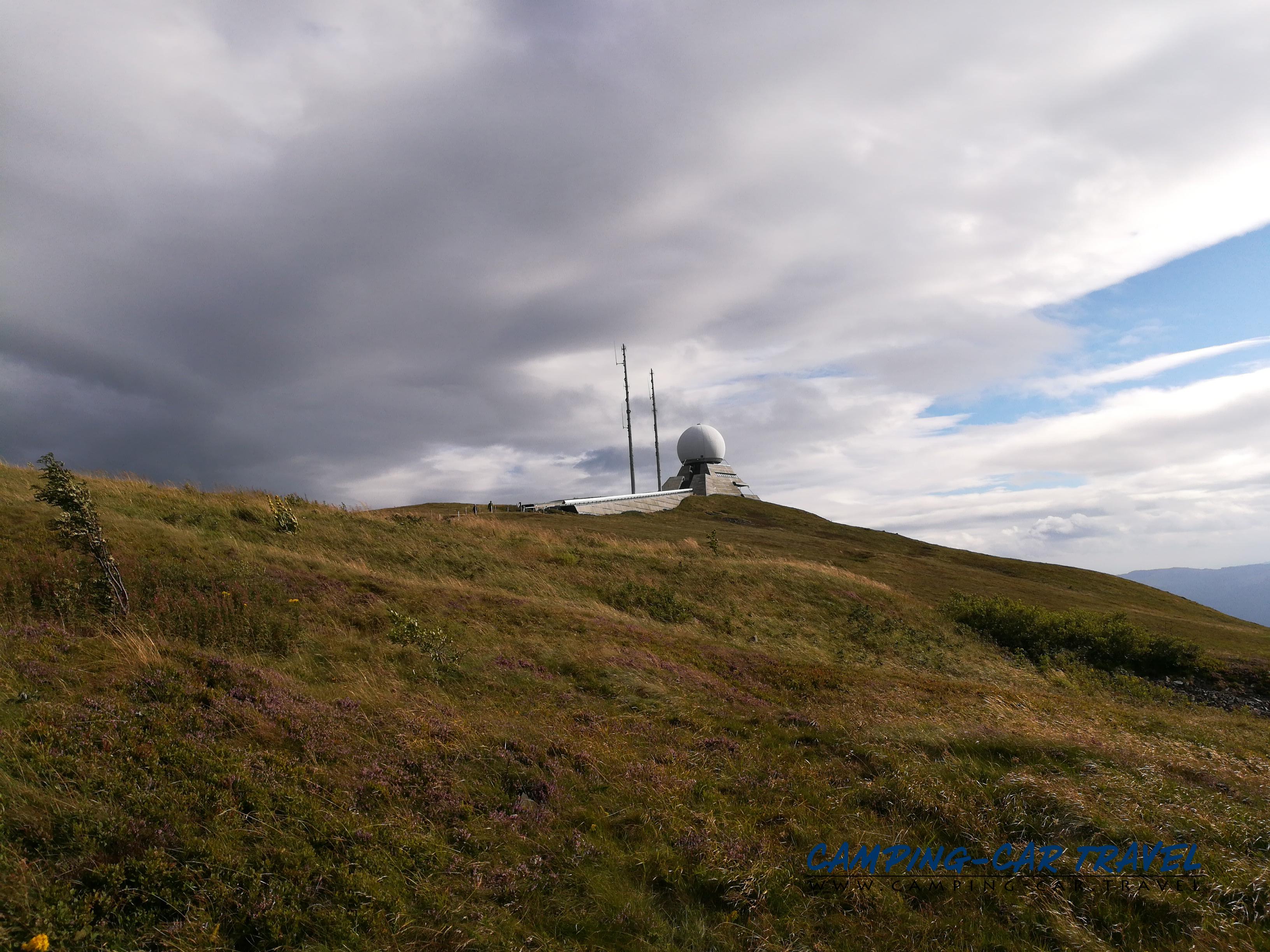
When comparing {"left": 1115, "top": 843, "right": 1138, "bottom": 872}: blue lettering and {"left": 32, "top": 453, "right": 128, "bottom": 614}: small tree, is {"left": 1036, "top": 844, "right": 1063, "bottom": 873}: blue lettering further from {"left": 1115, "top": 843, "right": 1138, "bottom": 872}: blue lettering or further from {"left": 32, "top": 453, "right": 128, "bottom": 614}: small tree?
{"left": 32, "top": 453, "right": 128, "bottom": 614}: small tree

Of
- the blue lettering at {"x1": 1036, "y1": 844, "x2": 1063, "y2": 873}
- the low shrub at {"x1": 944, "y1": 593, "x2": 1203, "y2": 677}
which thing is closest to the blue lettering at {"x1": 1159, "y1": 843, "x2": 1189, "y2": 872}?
the blue lettering at {"x1": 1036, "y1": 844, "x2": 1063, "y2": 873}

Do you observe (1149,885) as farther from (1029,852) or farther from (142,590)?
(142,590)

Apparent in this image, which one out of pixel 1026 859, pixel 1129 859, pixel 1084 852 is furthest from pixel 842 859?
pixel 1129 859

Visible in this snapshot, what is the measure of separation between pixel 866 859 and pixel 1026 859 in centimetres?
185

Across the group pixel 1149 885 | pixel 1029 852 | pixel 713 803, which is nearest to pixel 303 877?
pixel 713 803

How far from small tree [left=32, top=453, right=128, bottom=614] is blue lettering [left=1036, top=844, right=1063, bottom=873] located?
1711cm

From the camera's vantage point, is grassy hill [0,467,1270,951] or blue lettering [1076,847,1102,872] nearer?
grassy hill [0,467,1270,951]

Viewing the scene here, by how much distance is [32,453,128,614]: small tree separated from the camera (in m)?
13.9

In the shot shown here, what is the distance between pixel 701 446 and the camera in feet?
369

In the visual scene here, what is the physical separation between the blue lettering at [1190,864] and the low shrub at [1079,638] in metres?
26.1

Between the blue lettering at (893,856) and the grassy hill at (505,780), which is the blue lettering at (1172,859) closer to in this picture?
the grassy hill at (505,780)

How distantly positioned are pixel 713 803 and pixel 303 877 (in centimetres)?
508

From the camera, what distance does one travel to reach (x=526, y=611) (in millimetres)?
18859

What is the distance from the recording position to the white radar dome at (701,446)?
11244cm
